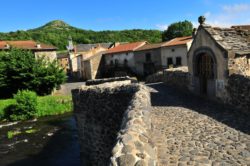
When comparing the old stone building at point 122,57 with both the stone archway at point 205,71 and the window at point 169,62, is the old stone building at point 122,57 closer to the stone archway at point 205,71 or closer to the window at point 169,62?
the window at point 169,62

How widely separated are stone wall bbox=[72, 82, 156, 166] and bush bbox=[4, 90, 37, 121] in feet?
50.7

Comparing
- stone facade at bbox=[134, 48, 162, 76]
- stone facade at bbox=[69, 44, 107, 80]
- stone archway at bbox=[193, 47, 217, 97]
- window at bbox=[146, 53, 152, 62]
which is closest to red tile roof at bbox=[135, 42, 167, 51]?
stone facade at bbox=[134, 48, 162, 76]

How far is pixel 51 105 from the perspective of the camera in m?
29.4

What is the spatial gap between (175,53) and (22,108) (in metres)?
20.1

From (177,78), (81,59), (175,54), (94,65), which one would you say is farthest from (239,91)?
(81,59)

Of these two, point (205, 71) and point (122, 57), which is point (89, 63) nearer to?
point (122, 57)

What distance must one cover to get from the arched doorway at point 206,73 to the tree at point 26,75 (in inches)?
842

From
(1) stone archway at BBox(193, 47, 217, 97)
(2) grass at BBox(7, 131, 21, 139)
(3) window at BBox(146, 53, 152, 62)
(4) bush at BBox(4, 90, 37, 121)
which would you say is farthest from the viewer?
(3) window at BBox(146, 53, 152, 62)

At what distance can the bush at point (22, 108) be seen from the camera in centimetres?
2714

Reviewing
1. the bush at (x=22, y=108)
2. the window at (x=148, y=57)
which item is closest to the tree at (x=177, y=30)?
the window at (x=148, y=57)

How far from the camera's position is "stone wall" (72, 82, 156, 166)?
6.66 m

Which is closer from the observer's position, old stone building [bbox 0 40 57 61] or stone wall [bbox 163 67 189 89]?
stone wall [bbox 163 67 189 89]

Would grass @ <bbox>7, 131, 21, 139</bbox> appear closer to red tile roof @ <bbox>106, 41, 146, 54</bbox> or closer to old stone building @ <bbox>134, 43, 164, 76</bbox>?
old stone building @ <bbox>134, 43, 164, 76</bbox>

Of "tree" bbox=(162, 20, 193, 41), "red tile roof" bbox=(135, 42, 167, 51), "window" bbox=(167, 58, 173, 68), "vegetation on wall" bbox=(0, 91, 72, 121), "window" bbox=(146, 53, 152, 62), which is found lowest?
"vegetation on wall" bbox=(0, 91, 72, 121)
